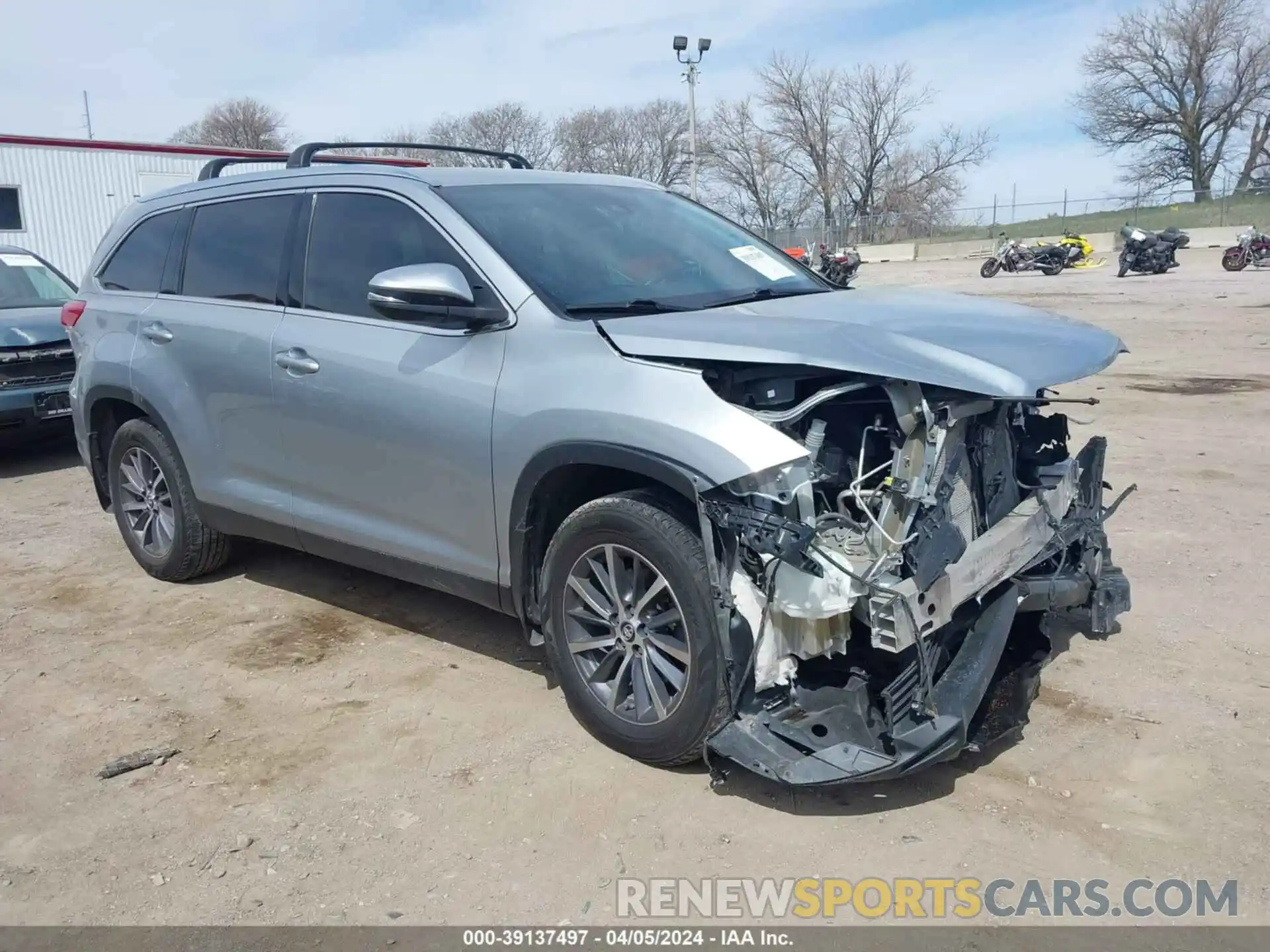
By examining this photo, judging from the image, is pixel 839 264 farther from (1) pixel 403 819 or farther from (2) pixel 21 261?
(1) pixel 403 819

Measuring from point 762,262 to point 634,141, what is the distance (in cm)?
6560

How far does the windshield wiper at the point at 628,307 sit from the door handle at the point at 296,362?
1.25 m

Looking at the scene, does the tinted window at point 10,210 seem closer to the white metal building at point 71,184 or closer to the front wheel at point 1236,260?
the white metal building at point 71,184

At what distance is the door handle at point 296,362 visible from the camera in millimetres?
4491

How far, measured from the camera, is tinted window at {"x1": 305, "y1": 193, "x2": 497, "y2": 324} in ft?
13.9

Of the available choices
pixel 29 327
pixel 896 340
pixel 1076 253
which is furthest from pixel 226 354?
pixel 1076 253

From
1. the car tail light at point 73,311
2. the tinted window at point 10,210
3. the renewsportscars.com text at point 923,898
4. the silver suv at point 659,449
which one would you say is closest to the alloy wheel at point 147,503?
the silver suv at point 659,449

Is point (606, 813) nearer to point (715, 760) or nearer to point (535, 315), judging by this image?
point (715, 760)

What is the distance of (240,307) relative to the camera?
16.3 feet

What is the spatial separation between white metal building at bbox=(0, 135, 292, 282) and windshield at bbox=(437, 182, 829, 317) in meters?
17.8

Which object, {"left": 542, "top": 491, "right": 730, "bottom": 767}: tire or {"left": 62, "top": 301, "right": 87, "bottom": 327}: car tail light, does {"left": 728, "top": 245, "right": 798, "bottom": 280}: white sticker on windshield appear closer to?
{"left": 542, "top": 491, "right": 730, "bottom": 767}: tire

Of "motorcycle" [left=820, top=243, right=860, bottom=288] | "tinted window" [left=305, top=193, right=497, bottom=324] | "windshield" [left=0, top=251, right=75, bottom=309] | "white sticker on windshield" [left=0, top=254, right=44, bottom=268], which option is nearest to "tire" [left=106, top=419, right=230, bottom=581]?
"tinted window" [left=305, top=193, right=497, bottom=324]

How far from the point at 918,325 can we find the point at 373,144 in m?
3.06
